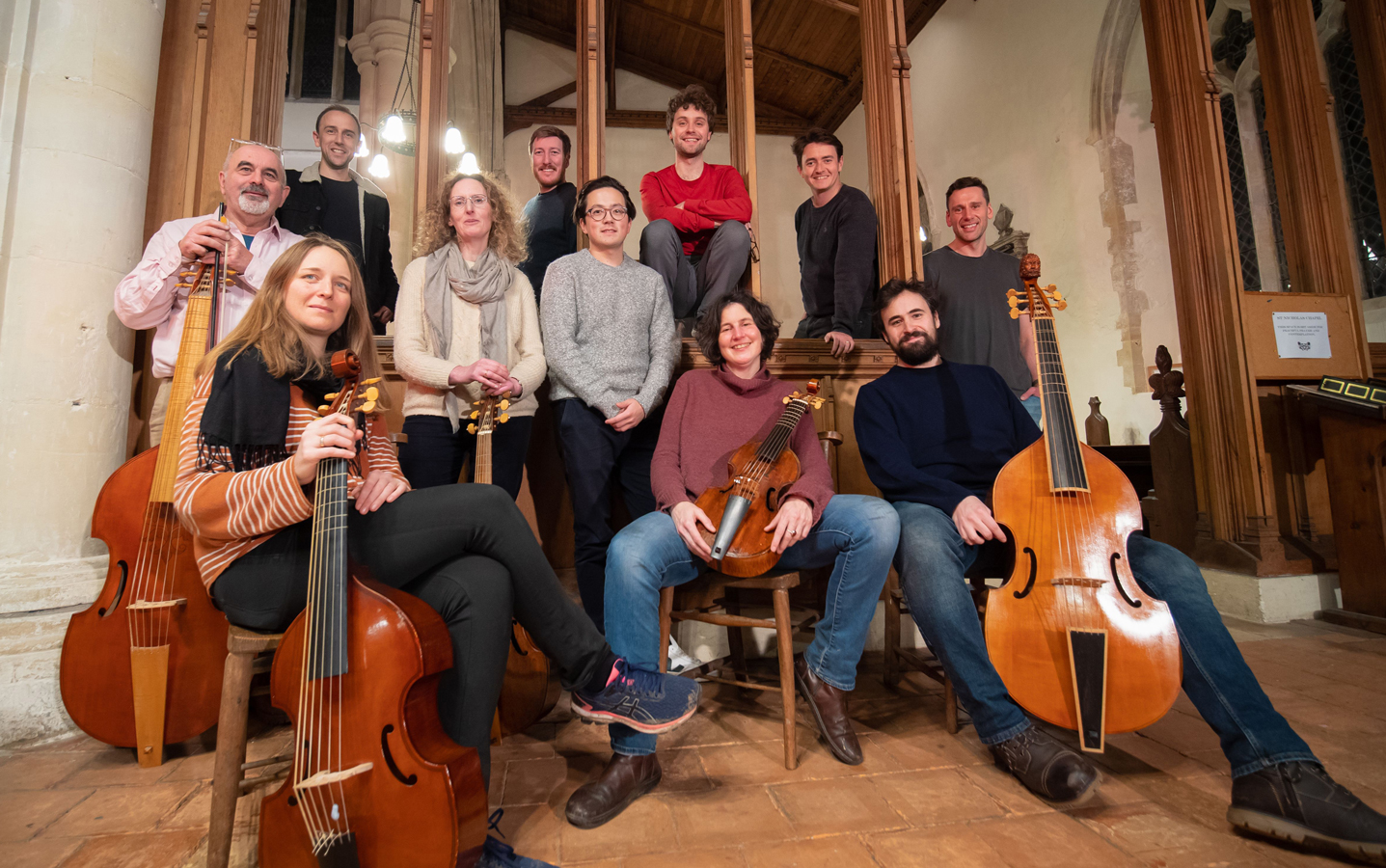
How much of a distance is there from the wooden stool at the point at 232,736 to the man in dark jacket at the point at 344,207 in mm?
1765

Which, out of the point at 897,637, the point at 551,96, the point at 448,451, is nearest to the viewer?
the point at 448,451

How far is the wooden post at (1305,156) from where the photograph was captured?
3.43 metres

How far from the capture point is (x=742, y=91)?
314 cm

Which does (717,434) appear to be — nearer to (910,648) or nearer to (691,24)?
(910,648)

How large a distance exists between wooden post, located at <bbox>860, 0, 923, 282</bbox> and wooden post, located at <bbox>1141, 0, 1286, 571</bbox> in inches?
58.4

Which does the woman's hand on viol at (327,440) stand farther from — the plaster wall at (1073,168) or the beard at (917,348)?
the plaster wall at (1073,168)

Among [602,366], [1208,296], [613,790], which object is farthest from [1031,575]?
[1208,296]

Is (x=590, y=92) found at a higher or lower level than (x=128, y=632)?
higher

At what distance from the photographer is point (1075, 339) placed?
691 cm

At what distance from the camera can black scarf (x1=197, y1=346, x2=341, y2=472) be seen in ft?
4.15

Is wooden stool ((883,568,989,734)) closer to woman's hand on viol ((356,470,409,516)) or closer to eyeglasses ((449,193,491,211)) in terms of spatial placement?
woman's hand on viol ((356,470,409,516))

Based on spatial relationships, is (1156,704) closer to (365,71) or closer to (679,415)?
(679,415)

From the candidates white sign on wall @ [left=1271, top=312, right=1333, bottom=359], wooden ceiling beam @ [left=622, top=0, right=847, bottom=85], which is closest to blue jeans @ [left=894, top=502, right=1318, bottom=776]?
white sign on wall @ [left=1271, top=312, right=1333, bottom=359]

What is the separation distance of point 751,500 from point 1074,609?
2.51 ft
